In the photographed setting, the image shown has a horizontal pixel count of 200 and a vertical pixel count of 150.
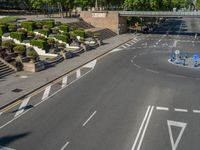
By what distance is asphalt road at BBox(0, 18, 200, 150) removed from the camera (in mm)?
17469

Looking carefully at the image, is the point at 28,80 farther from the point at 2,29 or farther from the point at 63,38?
the point at 2,29

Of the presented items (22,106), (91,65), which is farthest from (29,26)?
(22,106)

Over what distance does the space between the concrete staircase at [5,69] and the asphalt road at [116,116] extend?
880cm

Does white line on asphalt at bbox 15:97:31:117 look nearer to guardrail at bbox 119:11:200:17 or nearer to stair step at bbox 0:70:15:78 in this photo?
stair step at bbox 0:70:15:78

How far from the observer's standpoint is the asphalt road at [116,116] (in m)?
17.5

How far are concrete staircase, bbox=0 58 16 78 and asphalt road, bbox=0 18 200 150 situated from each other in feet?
28.9

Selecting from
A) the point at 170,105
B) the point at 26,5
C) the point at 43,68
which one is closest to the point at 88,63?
the point at 43,68

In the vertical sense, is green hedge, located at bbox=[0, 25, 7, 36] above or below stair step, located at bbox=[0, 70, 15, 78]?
above

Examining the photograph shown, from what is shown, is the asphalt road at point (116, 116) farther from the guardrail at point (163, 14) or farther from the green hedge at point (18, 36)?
the guardrail at point (163, 14)

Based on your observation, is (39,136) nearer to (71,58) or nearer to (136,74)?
(136,74)

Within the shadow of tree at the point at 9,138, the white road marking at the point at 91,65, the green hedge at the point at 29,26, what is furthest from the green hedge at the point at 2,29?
the shadow of tree at the point at 9,138

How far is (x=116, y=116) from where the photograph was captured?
21359mm

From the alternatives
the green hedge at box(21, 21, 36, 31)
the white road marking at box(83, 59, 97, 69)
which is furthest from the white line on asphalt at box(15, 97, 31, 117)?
the green hedge at box(21, 21, 36, 31)

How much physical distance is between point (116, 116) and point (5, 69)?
17757 mm
